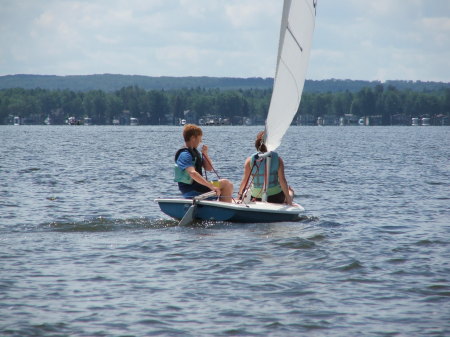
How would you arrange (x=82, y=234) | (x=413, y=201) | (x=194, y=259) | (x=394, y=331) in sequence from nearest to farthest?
1. (x=394, y=331)
2. (x=194, y=259)
3. (x=82, y=234)
4. (x=413, y=201)

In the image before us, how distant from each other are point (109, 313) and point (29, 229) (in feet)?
25.3

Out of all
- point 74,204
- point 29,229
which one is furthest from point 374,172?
point 29,229

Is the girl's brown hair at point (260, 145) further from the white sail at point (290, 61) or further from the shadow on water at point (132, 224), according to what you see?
the shadow on water at point (132, 224)

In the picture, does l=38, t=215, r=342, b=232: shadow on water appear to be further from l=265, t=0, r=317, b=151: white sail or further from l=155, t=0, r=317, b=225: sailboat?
l=265, t=0, r=317, b=151: white sail

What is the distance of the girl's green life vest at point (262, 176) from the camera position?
58.0ft

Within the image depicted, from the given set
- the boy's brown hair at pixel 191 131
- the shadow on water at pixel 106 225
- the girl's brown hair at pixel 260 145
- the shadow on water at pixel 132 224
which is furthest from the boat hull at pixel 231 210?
the boy's brown hair at pixel 191 131

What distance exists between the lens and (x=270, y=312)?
1053 cm

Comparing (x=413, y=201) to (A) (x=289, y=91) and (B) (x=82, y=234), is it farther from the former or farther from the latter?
(B) (x=82, y=234)

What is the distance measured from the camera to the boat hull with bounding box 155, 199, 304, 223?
55.3 ft

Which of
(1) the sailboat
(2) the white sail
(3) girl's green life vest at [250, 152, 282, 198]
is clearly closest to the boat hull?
(1) the sailboat

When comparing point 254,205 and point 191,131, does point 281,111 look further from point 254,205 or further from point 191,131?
point 191,131

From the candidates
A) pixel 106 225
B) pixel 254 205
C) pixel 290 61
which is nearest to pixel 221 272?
pixel 254 205

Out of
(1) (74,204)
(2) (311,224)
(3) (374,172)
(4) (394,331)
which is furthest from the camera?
(3) (374,172)

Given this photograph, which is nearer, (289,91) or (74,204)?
(289,91)
